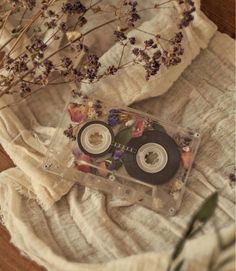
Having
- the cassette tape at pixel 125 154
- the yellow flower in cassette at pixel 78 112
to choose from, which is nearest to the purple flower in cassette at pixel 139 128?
the cassette tape at pixel 125 154

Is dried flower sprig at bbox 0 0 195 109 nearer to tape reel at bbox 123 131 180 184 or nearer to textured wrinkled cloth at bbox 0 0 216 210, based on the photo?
textured wrinkled cloth at bbox 0 0 216 210

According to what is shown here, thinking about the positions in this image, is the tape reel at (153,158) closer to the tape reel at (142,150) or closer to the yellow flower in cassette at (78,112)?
the tape reel at (142,150)

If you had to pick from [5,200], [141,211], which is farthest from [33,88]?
[141,211]

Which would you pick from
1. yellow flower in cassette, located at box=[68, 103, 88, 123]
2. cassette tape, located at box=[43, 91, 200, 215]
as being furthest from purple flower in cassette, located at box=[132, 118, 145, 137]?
yellow flower in cassette, located at box=[68, 103, 88, 123]

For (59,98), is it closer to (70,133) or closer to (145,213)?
(70,133)

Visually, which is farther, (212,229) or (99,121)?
(99,121)

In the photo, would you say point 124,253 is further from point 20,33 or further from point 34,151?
point 20,33
